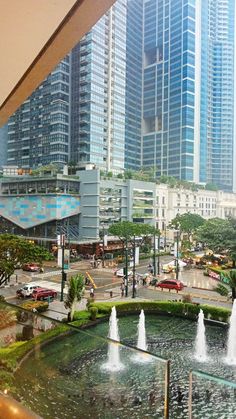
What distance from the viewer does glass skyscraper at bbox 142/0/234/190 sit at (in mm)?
62969

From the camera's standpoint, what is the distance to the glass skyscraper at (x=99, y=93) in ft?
154

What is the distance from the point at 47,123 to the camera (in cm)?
5084

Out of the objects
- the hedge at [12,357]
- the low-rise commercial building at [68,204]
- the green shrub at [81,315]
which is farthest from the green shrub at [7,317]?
the low-rise commercial building at [68,204]

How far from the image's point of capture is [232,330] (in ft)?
43.1

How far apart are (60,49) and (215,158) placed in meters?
69.7

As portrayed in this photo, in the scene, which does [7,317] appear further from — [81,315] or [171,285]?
[171,285]

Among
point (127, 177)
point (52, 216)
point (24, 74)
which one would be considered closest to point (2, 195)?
point (52, 216)

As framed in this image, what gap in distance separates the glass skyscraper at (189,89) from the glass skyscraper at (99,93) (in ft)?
50.6

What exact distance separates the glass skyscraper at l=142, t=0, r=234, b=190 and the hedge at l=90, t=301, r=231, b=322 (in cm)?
4859

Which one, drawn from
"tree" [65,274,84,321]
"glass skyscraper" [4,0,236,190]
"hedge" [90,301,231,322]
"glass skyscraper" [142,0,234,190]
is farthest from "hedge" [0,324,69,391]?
"glass skyscraper" [142,0,234,190]

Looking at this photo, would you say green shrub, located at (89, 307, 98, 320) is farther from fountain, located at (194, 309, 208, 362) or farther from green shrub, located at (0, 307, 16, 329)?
green shrub, located at (0, 307, 16, 329)

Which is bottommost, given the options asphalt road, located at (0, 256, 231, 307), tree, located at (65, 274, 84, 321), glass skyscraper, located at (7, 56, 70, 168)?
asphalt road, located at (0, 256, 231, 307)

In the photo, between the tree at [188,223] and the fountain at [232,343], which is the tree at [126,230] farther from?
the fountain at [232,343]

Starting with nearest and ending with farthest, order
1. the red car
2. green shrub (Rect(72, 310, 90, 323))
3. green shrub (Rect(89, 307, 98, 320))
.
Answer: green shrub (Rect(72, 310, 90, 323)) → green shrub (Rect(89, 307, 98, 320)) → the red car
